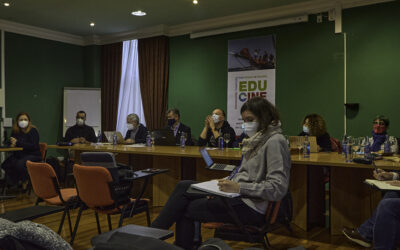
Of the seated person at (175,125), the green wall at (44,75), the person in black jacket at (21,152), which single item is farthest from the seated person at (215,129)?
the green wall at (44,75)

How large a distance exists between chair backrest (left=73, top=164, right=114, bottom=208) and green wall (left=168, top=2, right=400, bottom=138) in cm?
406

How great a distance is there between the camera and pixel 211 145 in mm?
5496

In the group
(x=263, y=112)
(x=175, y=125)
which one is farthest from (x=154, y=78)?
(x=263, y=112)

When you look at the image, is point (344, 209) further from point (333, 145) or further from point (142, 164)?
point (142, 164)

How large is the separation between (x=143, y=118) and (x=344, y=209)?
515 cm

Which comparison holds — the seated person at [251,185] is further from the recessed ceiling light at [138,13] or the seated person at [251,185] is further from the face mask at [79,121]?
the face mask at [79,121]

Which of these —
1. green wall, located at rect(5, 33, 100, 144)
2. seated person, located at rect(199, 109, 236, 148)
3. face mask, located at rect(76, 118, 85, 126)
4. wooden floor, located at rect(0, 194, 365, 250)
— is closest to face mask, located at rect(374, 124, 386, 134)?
wooden floor, located at rect(0, 194, 365, 250)

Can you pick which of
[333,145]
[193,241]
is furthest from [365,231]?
[333,145]

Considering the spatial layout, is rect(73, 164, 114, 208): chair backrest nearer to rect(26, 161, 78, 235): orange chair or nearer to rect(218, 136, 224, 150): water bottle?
rect(26, 161, 78, 235): orange chair

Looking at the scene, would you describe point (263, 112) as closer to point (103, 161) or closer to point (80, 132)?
point (103, 161)

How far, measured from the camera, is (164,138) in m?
5.68

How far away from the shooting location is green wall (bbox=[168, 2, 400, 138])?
5613 mm

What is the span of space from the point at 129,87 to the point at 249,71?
2.82 m

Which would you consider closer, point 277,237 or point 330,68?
point 277,237
